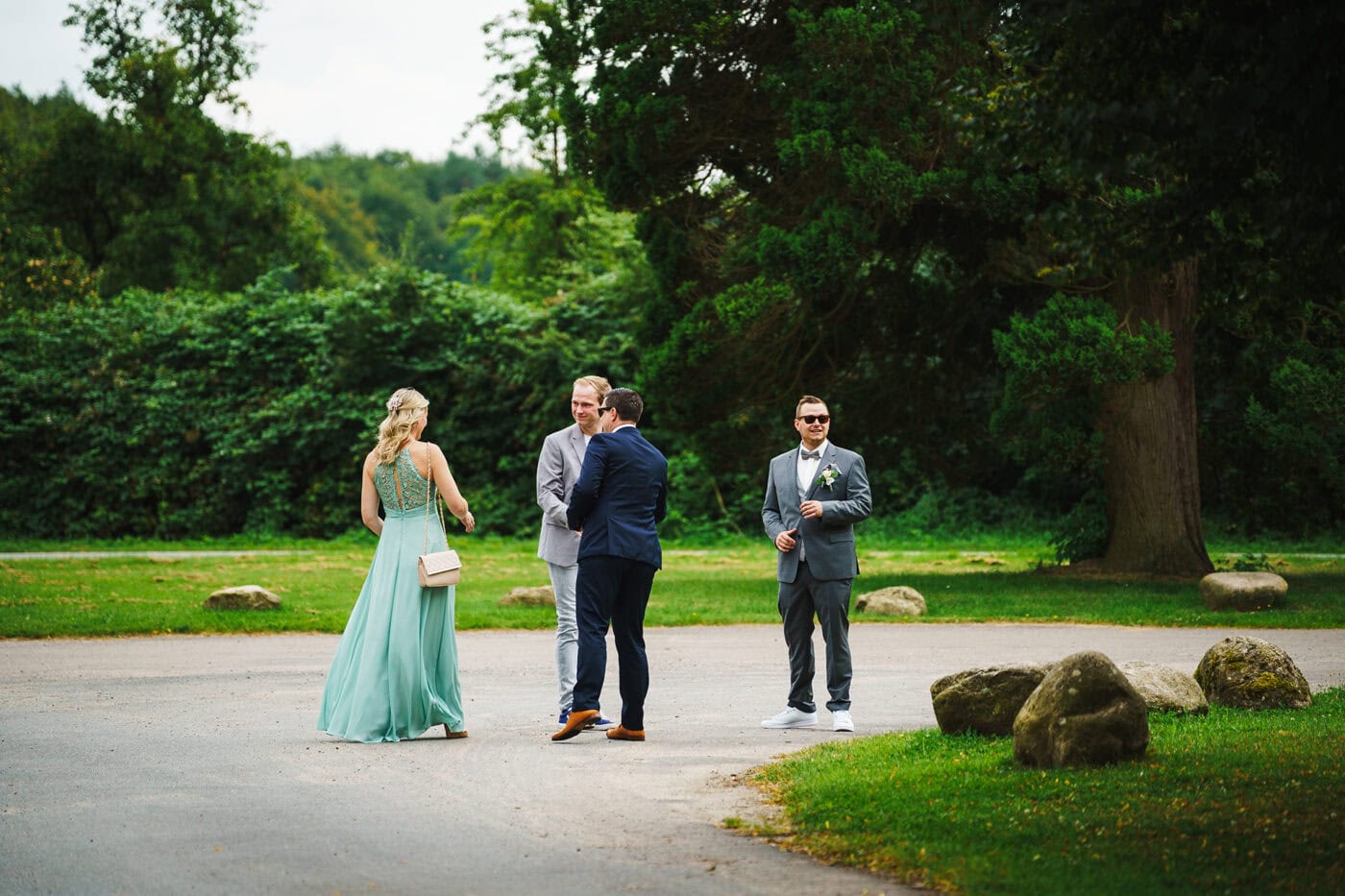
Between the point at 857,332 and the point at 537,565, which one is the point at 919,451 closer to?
the point at 857,332

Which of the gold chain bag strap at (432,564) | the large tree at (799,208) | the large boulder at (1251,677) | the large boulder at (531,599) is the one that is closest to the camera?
the gold chain bag strap at (432,564)

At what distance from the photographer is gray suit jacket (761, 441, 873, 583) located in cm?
984

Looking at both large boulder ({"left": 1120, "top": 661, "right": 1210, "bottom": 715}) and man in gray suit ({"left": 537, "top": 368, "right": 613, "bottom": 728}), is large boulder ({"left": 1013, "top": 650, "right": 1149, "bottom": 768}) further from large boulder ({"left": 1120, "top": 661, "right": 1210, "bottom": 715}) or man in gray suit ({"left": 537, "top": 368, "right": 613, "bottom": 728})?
man in gray suit ({"left": 537, "top": 368, "right": 613, "bottom": 728})

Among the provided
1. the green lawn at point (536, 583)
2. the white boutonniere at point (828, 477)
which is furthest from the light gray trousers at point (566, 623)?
the green lawn at point (536, 583)

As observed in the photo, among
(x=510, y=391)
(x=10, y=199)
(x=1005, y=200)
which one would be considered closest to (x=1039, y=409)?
(x=1005, y=200)

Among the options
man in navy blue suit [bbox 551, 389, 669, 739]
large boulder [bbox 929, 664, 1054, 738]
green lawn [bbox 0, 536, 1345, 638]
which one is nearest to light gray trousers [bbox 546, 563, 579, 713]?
man in navy blue suit [bbox 551, 389, 669, 739]

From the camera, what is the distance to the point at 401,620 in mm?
9570

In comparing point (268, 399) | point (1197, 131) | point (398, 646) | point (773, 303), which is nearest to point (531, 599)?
point (773, 303)

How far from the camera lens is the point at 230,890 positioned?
5641mm

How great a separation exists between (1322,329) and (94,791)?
17546 millimetres

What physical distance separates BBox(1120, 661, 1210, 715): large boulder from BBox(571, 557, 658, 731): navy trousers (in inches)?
121

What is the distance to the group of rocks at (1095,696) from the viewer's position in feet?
25.3

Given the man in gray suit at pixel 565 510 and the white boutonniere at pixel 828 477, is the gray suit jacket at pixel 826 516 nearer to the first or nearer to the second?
the white boutonniere at pixel 828 477

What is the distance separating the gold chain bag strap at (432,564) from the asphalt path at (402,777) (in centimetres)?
100
